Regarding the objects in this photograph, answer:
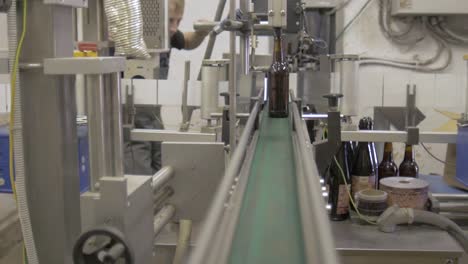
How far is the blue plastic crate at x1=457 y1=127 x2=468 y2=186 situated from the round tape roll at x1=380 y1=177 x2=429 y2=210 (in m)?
0.25

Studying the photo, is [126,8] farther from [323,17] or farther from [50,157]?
[323,17]

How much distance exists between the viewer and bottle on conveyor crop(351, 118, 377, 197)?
5.23 ft

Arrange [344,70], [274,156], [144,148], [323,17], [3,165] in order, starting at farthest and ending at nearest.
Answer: [323,17], [144,148], [344,70], [3,165], [274,156]

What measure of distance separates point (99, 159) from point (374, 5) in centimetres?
307

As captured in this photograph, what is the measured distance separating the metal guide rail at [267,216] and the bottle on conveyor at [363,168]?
2.29ft

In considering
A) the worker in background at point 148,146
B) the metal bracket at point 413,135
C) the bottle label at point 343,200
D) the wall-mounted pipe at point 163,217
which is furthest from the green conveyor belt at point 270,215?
the worker in background at point 148,146

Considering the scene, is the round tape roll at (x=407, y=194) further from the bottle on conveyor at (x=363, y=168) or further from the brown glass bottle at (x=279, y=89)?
the brown glass bottle at (x=279, y=89)

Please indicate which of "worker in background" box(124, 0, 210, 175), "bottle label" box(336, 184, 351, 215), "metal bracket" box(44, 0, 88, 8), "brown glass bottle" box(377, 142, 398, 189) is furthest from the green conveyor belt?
"worker in background" box(124, 0, 210, 175)

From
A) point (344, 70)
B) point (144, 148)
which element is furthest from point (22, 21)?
point (144, 148)

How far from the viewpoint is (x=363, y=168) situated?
67.6 inches

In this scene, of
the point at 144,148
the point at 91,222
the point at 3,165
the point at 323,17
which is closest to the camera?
the point at 91,222

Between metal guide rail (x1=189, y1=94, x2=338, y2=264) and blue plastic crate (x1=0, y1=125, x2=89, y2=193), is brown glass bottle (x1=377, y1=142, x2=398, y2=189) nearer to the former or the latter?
metal guide rail (x1=189, y1=94, x2=338, y2=264)

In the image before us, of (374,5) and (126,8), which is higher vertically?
(374,5)

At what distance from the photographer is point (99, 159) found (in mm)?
580
